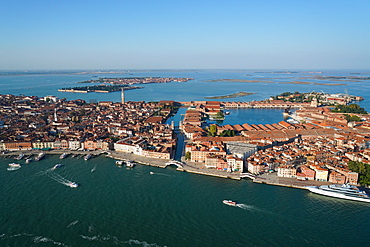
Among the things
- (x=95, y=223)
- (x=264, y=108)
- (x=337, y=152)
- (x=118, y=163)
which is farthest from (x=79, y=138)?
(x=264, y=108)

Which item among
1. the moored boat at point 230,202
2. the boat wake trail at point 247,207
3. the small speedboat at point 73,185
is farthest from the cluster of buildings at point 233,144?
the small speedboat at point 73,185

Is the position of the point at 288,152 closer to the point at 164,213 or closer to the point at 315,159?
the point at 315,159

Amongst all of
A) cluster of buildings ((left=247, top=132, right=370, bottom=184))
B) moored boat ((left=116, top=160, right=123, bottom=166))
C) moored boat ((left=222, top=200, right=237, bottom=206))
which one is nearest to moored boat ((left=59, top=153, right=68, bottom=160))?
moored boat ((left=116, top=160, right=123, bottom=166))

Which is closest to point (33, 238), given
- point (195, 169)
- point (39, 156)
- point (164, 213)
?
point (164, 213)

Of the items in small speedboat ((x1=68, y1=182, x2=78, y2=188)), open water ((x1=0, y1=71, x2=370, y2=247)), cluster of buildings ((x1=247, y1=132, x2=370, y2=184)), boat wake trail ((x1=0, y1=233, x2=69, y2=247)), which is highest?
cluster of buildings ((x1=247, y1=132, x2=370, y2=184))

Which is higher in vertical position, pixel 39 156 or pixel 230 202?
pixel 39 156

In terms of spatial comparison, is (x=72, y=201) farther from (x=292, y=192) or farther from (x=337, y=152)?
(x=337, y=152)

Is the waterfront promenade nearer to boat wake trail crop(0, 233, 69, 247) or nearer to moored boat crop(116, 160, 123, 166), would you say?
moored boat crop(116, 160, 123, 166)
